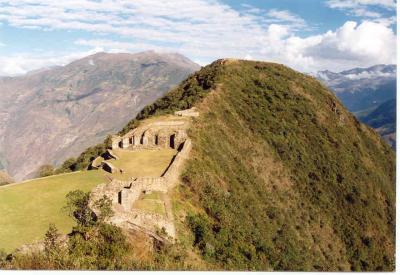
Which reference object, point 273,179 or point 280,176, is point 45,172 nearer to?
point 273,179

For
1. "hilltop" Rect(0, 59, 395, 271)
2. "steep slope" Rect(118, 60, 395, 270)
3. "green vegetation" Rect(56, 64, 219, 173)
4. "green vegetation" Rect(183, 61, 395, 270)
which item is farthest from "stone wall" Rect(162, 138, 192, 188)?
"green vegetation" Rect(56, 64, 219, 173)

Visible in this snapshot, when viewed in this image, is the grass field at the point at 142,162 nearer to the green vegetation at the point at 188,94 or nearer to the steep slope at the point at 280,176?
the steep slope at the point at 280,176

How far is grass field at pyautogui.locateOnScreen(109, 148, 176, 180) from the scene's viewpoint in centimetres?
3675

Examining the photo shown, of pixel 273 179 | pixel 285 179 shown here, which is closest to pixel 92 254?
pixel 273 179

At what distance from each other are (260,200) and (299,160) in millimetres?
18571

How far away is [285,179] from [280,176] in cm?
86

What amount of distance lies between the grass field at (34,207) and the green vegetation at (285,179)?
8816mm

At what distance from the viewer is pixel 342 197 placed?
211 ft

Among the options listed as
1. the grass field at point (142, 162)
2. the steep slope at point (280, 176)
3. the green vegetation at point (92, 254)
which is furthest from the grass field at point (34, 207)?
the steep slope at point (280, 176)

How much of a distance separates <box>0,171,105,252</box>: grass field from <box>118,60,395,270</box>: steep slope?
8.23 meters

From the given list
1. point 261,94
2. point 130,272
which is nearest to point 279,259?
point 130,272

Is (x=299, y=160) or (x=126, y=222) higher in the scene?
(x=126, y=222)

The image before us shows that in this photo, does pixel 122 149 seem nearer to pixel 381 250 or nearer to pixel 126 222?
pixel 126 222

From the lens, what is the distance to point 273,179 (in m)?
60.2
